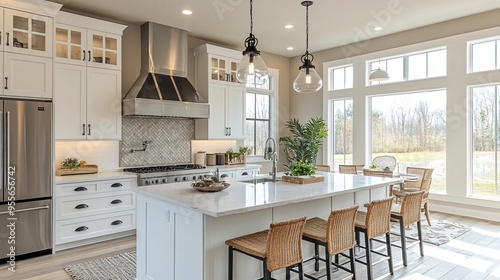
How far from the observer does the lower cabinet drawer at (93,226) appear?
4.20m

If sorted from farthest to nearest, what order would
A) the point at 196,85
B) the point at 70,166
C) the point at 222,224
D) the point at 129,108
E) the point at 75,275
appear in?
the point at 196,85
the point at 129,108
the point at 70,166
the point at 75,275
the point at 222,224

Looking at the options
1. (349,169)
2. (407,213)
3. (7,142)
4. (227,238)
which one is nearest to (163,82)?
(7,142)

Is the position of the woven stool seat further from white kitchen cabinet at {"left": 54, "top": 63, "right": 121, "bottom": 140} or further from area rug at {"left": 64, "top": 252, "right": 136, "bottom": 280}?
white kitchen cabinet at {"left": 54, "top": 63, "right": 121, "bottom": 140}

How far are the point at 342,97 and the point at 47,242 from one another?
5980 mm

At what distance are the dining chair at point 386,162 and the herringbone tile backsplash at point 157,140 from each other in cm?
356

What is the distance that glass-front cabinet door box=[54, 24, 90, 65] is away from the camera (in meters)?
4.53

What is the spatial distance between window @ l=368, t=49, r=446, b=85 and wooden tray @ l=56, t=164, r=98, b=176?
563 cm

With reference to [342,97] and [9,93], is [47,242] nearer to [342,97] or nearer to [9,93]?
[9,93]

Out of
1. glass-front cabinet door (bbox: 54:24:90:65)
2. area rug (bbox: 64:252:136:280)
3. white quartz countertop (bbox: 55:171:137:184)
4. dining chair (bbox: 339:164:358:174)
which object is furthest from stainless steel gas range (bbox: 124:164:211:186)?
dining chair (bbox: 339:164:358:174)

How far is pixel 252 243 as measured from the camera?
2.61 m

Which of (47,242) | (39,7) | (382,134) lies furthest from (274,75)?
(47,242)

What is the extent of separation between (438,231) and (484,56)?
305cm

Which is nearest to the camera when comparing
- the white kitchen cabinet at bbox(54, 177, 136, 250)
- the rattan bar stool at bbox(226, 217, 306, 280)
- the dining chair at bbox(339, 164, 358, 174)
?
the rattan bar stool at bbox(226, 217, 306, 280)

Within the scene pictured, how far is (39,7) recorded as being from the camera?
162 inches
